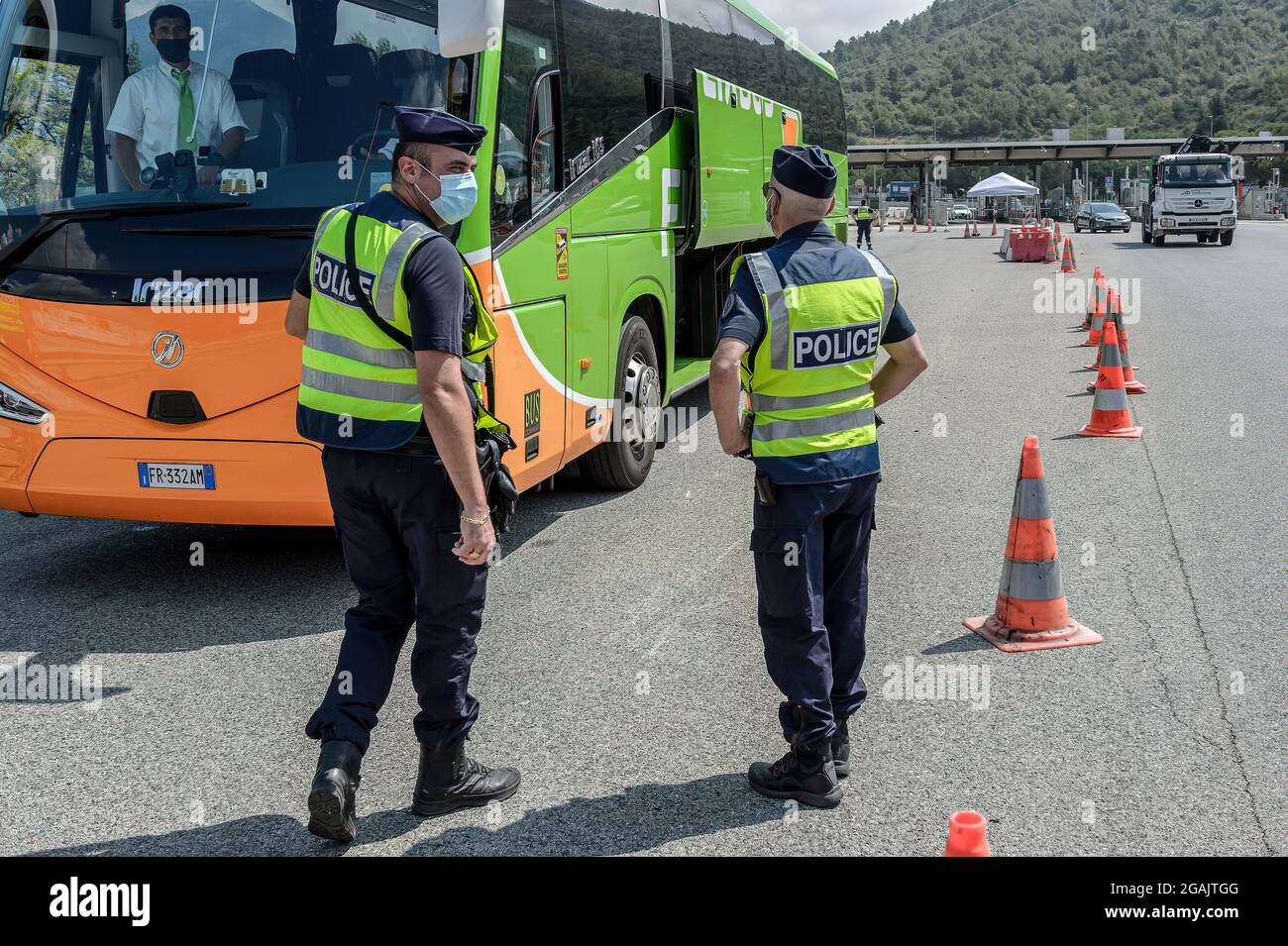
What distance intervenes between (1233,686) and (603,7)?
5.28 metres

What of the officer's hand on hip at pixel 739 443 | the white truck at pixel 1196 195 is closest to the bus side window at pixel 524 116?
the officer's hand on hip at pixel 739 443

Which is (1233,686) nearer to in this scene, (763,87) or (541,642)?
(541,642)

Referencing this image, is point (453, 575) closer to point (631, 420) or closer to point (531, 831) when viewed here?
point (531, 831)

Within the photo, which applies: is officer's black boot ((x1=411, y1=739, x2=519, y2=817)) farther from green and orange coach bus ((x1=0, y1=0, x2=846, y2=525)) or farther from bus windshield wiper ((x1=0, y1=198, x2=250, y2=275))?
bus windshield wiper ((x1=0, y1=198, x2=250, y2=275))

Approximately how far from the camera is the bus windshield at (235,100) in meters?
5.49

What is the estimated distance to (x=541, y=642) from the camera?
5238 mm

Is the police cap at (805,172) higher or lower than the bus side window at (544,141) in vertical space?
lower

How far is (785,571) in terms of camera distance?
3.66 metres

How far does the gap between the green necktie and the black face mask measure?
67 mm

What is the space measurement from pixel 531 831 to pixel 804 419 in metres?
1.48

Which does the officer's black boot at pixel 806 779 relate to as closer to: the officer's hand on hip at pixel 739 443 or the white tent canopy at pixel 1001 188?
the officer's hand on hip at pixel 739 443

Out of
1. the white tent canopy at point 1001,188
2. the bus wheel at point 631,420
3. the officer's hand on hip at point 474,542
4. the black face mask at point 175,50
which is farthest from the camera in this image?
the white tent canopy at point 1001,188

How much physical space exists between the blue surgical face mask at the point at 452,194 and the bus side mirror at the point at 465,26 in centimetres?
126

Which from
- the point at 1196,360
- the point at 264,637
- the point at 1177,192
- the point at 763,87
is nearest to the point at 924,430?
the point at 763,87
